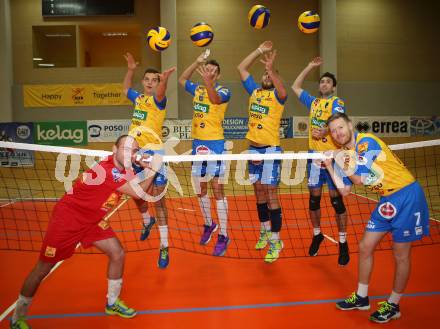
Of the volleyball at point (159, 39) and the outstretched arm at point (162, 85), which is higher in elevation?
the volleyball at point (159, 39)

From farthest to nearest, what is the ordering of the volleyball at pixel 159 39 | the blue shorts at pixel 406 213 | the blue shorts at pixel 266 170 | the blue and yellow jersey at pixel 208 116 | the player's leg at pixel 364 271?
1. the volleyball at pixel 159 39
2. the blue and yellow jersey at pixel 208 116
3. the blue shorts at pixel 266 170
4. the player's leg at pixel 364 271
5. the blue shorts at pixel 406 213

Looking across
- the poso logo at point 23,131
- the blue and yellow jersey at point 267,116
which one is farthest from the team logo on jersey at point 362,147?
the poso logo at point 23,131

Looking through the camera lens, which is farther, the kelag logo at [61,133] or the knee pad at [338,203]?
the kelag logo at [61,133]

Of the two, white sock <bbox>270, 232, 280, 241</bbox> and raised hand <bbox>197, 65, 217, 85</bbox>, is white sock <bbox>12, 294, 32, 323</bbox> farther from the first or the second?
raised hand <bbox>197, 65, 217, 85</bbox>

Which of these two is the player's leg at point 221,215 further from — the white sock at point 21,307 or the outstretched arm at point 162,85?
the white sock at point 21,307

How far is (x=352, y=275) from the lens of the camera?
5.09 metres

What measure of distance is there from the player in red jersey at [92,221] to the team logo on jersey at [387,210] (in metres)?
2.21

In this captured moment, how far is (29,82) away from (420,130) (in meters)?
16.8

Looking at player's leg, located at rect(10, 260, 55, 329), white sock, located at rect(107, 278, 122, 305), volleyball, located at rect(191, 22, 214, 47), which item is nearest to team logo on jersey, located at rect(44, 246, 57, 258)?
player's leg, located at rect(10, 260, 55, 329)

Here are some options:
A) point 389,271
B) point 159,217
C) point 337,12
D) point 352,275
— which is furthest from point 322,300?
point 337,12

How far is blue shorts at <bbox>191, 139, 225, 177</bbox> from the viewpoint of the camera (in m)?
6.14

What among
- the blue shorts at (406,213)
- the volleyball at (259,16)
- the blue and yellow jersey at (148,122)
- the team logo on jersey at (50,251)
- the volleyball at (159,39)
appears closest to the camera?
the team logo on jersey at (50,251)

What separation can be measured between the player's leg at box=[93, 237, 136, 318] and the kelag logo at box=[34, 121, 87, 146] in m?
13.4

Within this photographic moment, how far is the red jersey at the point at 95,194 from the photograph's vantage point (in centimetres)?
376
